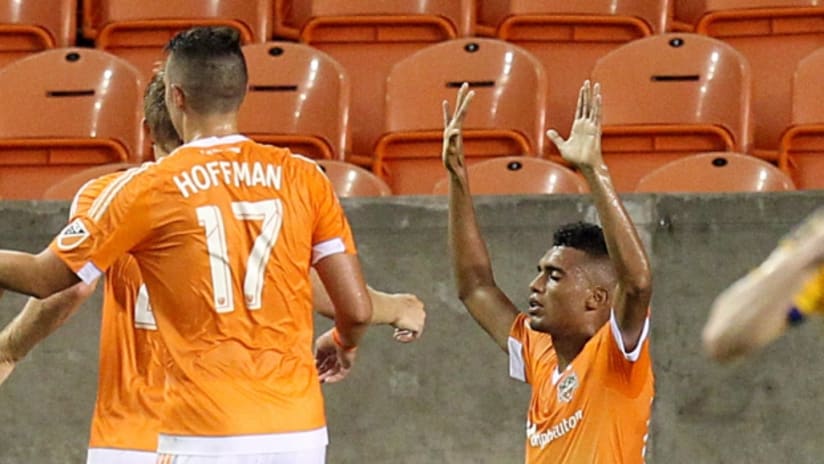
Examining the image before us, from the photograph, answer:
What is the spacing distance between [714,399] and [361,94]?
2.46 meters

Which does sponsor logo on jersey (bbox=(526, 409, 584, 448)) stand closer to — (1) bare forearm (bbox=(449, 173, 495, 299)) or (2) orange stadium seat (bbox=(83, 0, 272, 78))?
(1) bare forearm (bbox=(449, 173, 495, 299))

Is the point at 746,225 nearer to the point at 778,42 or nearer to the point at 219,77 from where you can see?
the point at 778,42

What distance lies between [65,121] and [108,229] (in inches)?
145

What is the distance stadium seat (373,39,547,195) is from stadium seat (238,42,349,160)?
0.69 ft

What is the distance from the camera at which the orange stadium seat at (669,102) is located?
753 centimetres

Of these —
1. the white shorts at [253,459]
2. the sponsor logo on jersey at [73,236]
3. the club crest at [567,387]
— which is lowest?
the club crest at [567,387]

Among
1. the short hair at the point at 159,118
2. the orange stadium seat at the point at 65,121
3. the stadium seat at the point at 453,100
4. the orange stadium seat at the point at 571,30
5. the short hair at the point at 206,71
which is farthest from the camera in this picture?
the orange stadium seat at the point at 571,30

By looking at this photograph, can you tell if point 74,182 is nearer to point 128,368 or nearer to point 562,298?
point 128,368

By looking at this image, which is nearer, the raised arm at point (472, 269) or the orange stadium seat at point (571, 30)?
the raised arm at point (472, 269)

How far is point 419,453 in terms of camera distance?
6.64 metres

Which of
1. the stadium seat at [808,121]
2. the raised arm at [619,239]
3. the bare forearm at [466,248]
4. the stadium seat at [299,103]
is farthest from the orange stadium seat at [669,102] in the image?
the raised arm at [619,239]

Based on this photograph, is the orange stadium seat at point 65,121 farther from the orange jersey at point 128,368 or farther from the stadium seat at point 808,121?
the orange jersey at point 128,368

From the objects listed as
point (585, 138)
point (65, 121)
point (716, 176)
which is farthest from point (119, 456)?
point (65, 121)

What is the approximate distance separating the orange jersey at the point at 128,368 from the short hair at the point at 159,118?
0.35 meters
